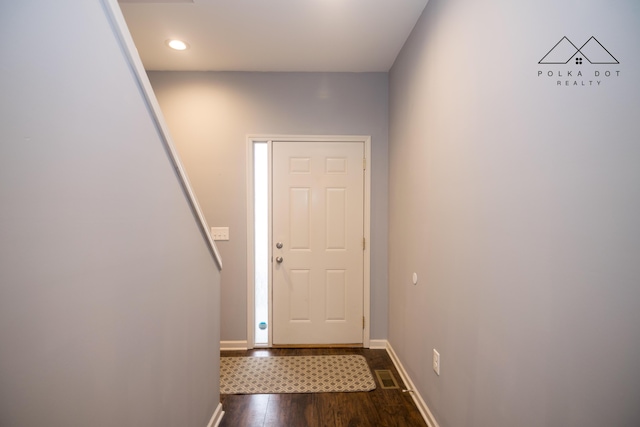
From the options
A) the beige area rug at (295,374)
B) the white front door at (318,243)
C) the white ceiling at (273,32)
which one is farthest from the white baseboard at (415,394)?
the white ceiling at (273,32)

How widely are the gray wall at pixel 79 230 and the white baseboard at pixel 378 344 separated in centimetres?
204

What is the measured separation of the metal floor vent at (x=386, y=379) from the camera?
88.4 inches

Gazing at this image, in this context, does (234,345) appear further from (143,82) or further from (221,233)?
(143,82)

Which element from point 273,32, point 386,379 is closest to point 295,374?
point 386,379

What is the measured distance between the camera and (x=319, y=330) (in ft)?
9.53

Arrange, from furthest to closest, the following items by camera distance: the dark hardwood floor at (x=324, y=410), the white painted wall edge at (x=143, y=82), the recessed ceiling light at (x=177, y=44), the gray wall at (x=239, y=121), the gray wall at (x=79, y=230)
A: 1. the gray wall at (x=239, y=121)
2. the recessed ceiling light at (x=177, y=44)
3. the dark hardwood floor at (x=324, y=410)
4. the white painted wall edge at (x=143, y=82)
5. the gray wall at (x=79, y=230)

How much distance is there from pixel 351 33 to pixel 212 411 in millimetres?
2719

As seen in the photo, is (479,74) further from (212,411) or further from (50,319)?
(212,411)

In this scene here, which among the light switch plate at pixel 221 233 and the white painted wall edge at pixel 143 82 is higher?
the white painted wall edge at pixel 143 82

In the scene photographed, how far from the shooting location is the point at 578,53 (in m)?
0.86

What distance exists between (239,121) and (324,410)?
8.22 feet

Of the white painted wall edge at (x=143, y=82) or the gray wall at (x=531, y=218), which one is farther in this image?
the white painted wall edge at (x=143, y=82)

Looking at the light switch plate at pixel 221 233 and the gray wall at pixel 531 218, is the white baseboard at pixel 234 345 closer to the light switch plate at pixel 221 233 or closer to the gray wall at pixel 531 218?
the light switch plate at pixel 221 233

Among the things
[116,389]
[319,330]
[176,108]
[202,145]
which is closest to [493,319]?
[116,389]
